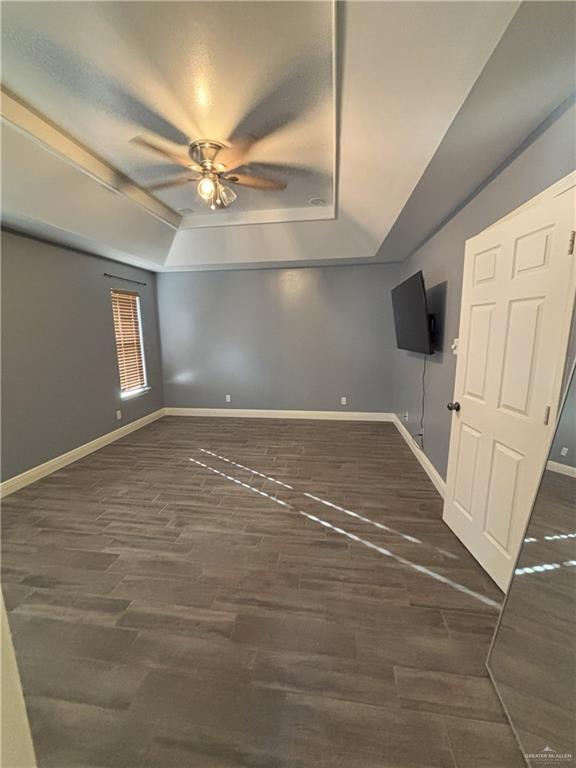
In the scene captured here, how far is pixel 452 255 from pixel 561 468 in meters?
2.06

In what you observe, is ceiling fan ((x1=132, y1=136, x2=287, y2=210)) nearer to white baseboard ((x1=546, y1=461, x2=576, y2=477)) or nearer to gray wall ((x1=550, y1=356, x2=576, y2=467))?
gray wall ((x1=550, y1=356, x2=576, y2=467))

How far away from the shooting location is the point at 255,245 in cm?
416

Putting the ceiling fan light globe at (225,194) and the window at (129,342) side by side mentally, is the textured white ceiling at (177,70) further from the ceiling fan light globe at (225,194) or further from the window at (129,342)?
the window at (129,342)

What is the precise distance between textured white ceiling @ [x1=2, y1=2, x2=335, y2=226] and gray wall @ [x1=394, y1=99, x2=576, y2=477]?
113 centimetres

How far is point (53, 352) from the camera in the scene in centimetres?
339

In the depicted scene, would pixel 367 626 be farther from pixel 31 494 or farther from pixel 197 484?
pixel 31 494

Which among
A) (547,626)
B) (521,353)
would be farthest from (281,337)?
(547,626)

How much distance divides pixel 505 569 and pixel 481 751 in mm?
873

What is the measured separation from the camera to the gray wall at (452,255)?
149 cm

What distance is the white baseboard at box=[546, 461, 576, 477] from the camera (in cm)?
127

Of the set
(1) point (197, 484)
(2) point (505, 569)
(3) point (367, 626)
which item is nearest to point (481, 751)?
(3) point (367, 626)

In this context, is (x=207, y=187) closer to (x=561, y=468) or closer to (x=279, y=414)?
(x=561, y=468)

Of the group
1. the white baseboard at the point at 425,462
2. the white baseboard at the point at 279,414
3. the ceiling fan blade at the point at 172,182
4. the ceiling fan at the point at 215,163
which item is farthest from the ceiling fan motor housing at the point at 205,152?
the white baseboard at the point at 279,414

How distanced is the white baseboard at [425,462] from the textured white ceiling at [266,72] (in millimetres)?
2500
